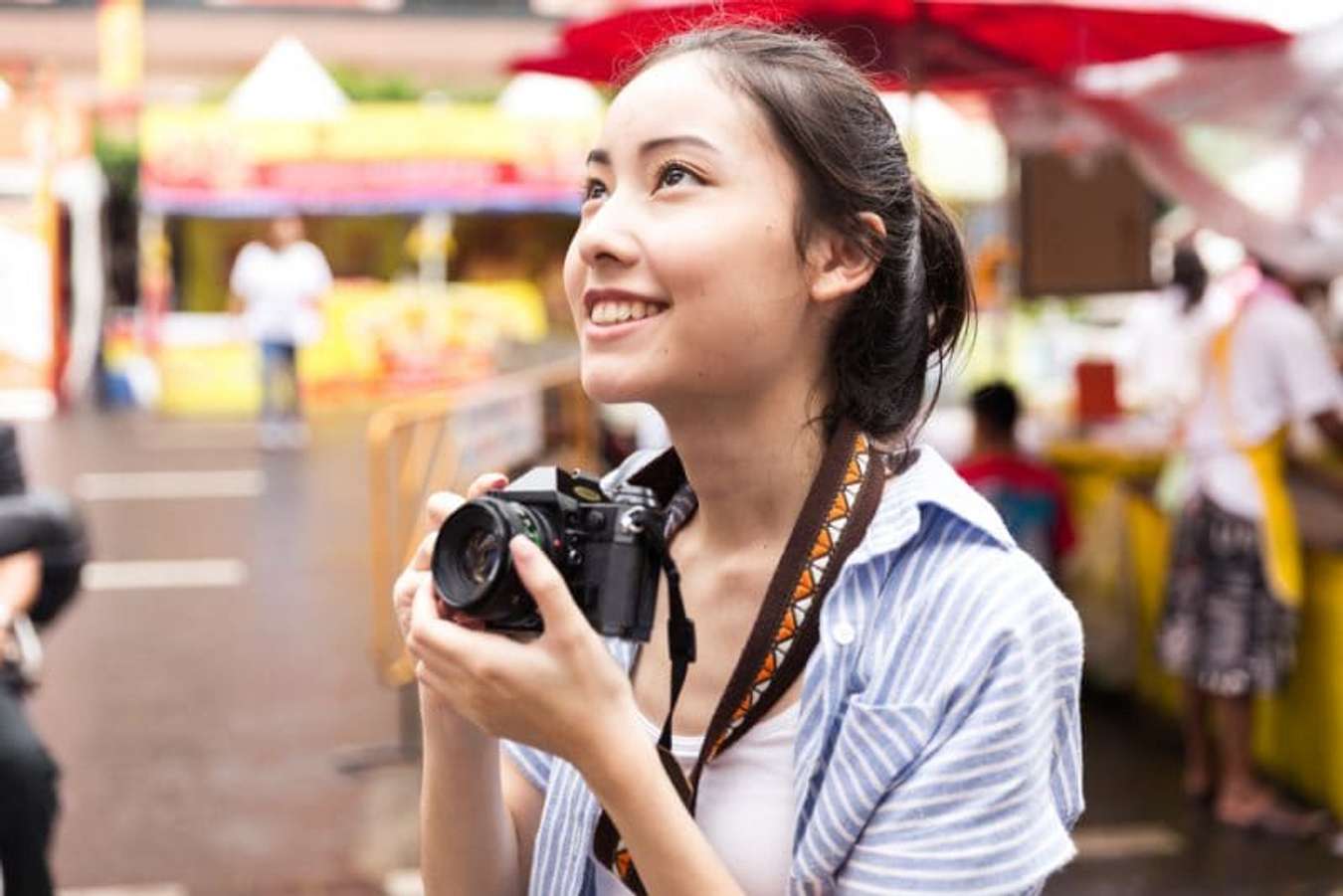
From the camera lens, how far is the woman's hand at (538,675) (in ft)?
4.65

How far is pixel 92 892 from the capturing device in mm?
5477

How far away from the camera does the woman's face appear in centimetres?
162

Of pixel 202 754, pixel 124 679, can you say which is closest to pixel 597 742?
pixel 202 754

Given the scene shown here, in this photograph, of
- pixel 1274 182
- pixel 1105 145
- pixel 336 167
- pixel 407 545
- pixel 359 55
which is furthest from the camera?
pixel 359 55

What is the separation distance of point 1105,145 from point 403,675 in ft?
11.1

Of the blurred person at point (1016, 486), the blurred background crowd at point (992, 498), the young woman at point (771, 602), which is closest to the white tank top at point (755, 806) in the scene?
the young woman at point (771, 602)

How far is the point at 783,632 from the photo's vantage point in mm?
1626

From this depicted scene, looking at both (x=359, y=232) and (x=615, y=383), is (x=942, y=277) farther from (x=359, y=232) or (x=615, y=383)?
(x=359, y=232)

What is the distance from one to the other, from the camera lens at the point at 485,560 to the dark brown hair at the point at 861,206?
1.32ft

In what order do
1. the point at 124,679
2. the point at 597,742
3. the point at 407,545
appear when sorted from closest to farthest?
the point at 597,742 → the point at 407,545 → the point at 124,679

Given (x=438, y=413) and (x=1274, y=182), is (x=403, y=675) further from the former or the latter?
(x=1274, y=182)

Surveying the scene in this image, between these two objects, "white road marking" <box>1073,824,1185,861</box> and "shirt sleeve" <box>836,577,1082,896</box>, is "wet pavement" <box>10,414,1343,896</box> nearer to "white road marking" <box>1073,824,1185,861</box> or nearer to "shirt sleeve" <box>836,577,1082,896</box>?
"white road marking" <box>1073,824,1185,861</box>

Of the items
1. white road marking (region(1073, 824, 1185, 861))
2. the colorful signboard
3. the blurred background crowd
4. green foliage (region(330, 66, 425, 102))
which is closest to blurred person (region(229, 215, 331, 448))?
the blurred background crowd

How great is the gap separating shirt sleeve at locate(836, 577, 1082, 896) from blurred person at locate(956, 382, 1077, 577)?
5.55 metres
